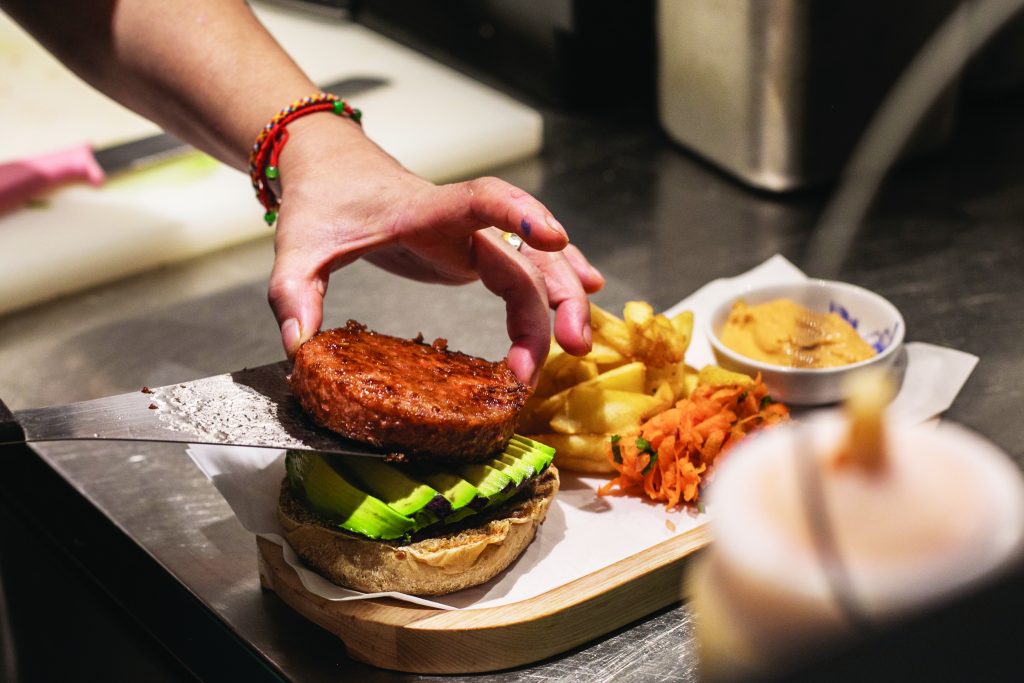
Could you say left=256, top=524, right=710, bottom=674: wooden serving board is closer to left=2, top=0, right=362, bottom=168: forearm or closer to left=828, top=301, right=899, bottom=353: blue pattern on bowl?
left=828, top=301, right=899, bottom=353: blue pattern on bowl

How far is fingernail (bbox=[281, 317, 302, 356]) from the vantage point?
5.52ft

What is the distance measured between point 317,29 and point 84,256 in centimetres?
159

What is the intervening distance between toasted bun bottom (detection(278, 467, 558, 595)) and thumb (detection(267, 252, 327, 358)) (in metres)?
0.26

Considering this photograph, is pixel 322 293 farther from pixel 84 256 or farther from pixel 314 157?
pixel 84 256

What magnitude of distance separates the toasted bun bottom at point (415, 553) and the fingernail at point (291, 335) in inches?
9.4

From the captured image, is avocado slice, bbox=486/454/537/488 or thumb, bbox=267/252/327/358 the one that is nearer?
avocado slice, bbox=486/454/537/488

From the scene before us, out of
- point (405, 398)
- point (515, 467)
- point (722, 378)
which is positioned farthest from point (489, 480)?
point (722, 378)

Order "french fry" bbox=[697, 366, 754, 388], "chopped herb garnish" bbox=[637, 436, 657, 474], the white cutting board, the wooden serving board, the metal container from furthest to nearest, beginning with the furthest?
the white cutting board → the metal container → "french fry" bbox=[697, 366, 754, 388] → "chopped herb garnish" bbox=[637, 436, 657, 474] → the wooden serving board

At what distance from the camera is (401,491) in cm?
150

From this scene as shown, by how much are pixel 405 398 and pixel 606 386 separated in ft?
1.43

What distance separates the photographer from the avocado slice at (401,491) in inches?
58.3

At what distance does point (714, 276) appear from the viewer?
8.42 feet

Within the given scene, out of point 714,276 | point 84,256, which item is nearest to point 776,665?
point 714,276

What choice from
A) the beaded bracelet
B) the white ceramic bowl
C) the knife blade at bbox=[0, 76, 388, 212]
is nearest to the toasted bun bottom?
the white ceramic bowl
